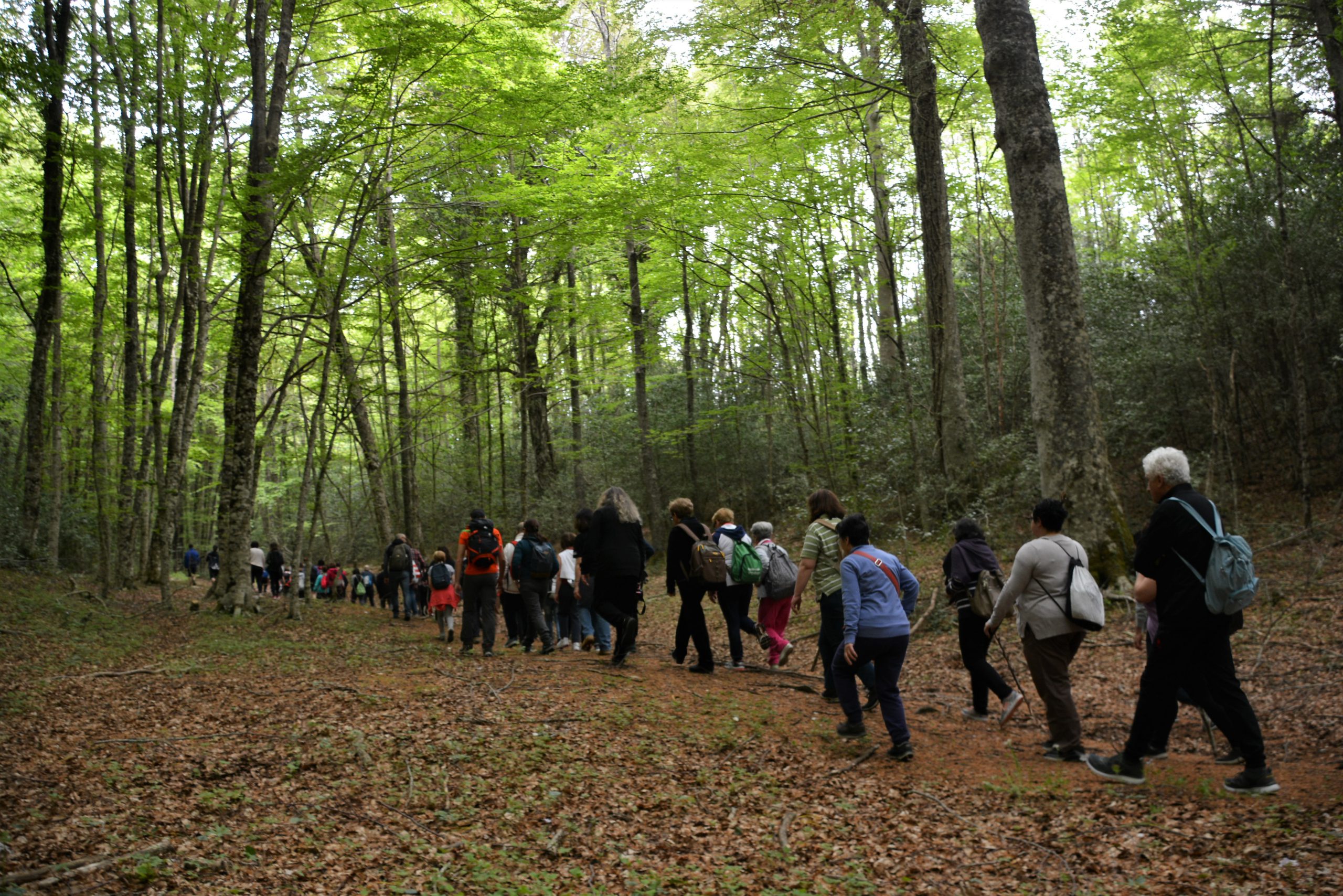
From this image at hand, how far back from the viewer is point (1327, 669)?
641 cm

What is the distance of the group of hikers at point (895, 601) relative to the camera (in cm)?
441

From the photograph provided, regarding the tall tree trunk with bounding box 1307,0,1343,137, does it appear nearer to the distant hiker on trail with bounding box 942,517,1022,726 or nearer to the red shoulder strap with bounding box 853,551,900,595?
the distant hiker on trail with bounding box 942,517,1022,726

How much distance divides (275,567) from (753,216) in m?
14.2

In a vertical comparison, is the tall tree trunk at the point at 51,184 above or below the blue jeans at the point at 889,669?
above

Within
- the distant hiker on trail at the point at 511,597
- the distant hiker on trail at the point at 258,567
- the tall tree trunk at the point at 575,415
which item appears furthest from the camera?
the tall tree trunk at the point at 575,415

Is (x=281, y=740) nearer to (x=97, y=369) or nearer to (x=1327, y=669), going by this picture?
(x=1327, y=669)

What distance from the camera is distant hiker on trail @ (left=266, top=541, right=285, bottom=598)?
65.3ft

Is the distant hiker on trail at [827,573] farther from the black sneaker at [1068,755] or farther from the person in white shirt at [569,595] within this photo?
the person in white shirt at [569,595]

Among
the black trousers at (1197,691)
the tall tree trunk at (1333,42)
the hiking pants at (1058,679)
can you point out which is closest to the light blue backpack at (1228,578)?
the black trousers at (1197,691)

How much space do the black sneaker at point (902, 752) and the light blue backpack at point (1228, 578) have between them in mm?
2054

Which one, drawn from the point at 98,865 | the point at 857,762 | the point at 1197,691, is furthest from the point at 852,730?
the point at 98,865

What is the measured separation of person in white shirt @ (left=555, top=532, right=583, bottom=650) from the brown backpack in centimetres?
266

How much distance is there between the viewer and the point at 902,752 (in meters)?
5.48

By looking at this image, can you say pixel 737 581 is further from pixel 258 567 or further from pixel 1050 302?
pixel 258 567
